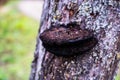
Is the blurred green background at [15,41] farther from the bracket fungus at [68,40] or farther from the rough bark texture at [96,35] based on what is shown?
the bracket fungus at [68,40]

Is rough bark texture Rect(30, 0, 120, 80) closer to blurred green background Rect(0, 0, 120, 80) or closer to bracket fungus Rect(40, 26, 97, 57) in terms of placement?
bracket fungus Rect(40, 26, 97, 57)

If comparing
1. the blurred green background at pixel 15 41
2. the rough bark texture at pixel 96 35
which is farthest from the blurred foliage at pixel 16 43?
the rough bark texture at pixel 96 35

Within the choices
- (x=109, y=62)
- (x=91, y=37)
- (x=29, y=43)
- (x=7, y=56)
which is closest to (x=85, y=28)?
(x=91, y=37)

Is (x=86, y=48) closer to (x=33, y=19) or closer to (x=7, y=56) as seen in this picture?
(x=7, y=56)

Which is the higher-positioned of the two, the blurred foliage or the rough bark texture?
the rough bark texture

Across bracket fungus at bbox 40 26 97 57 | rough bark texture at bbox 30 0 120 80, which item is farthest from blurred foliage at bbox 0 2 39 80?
bracket fungus at bbox 40 26 97 57
